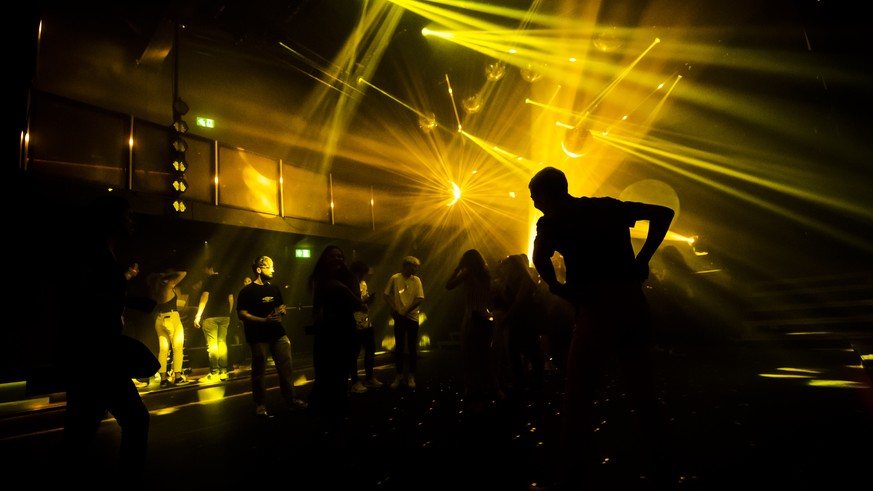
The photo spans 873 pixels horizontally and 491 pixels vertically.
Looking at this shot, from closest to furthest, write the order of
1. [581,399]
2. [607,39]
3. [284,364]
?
1. [581,399]
2. [284,364]
3. [607,39]

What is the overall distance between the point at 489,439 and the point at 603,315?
1.79m

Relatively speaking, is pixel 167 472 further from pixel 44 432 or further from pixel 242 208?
pixel 242 208

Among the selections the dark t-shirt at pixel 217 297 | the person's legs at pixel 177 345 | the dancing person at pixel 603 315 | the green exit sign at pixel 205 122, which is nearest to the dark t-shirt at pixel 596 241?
the dancing person at pixel 603 315

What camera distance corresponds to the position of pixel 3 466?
3172mm

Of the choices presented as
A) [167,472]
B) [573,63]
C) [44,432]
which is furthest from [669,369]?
[44,432]

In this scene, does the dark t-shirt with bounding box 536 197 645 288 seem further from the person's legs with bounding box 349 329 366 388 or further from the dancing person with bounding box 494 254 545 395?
the dancing person with bounding box 494 254 545 395

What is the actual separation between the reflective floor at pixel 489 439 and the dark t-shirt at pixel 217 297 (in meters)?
4.99

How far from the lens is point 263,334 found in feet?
14.7

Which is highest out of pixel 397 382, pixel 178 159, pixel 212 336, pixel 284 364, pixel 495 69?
pixel 495 69

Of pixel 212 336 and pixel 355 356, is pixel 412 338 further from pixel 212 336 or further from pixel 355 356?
pixel 212 336

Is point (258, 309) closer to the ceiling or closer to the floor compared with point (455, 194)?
closer to the floor

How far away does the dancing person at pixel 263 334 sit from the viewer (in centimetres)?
446

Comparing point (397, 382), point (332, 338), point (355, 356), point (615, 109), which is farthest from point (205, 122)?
point (615, 109)

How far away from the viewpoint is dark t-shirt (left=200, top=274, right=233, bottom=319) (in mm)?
10633
